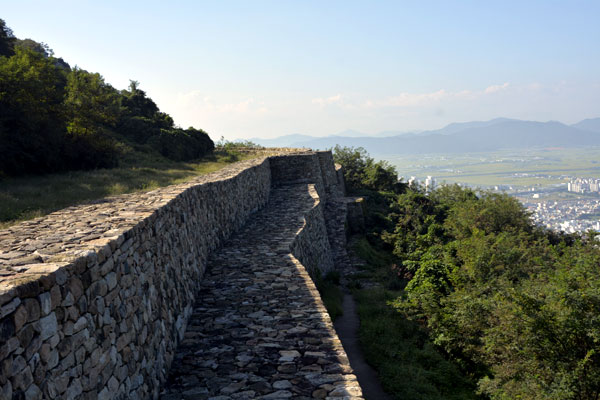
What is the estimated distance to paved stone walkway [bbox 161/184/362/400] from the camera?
16.5 feet

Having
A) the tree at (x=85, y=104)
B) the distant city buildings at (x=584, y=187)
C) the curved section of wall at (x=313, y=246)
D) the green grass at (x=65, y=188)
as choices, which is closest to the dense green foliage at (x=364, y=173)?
the curved section of wall at (x=313, y=246)

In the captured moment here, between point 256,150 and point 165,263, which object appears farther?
point 256,150

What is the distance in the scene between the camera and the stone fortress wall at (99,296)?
295 cm

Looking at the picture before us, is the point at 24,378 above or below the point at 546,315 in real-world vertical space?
above

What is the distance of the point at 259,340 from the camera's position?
612cm

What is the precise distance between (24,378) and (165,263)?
359cm

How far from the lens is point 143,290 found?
17.3 ft

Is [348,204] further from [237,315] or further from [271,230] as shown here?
[237,315]

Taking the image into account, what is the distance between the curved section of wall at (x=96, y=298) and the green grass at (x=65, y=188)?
1.86m

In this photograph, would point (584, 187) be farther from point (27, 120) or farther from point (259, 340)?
point (259, 340)

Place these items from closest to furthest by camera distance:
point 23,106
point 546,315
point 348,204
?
point 546,315 → point 23,106 → point 348,204

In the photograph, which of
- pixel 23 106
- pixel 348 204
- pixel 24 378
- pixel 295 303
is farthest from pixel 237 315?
pixel 348 204

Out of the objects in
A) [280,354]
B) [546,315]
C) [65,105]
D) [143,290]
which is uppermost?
[65,105]

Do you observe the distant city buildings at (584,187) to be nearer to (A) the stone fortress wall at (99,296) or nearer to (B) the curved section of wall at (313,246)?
(B) the curved section of wall at (313,246)
